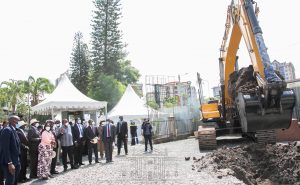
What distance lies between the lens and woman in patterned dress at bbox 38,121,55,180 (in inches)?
381

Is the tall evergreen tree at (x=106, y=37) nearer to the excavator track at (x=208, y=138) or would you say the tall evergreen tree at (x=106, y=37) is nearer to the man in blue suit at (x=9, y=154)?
the excavator track at (x=208, y=138)

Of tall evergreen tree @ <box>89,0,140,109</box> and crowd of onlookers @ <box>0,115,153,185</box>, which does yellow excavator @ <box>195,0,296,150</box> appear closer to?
crowd of onlookers @ <box>0,115,153,185</box>

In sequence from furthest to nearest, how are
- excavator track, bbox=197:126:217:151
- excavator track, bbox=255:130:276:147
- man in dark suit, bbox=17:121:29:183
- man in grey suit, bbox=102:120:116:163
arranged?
1. excavator track, bbox=197:126:217:151
2. excavator track, bbox=255:130:276:147
3. man in grey suit, bbox=102:120:116:163
4. man in dark suit, bbox=17:121:29:183

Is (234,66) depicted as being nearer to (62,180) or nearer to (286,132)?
(286,132)

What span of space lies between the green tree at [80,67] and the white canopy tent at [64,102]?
29914 mm

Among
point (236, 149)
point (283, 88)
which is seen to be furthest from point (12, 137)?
point (236, 149)

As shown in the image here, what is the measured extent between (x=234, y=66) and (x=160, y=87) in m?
18.4

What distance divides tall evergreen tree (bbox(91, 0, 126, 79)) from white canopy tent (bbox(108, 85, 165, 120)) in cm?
1954

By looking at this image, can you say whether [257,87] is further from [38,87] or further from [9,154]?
[38,87]

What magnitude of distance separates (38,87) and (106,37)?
424 inches

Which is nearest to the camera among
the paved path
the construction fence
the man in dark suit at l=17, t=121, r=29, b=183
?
the paved path

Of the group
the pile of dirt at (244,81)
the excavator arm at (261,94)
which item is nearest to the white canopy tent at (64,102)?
the pile of dirt at (244,81)

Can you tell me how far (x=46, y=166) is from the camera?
9.74 metres

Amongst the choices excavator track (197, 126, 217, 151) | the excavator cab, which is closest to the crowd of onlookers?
excavator track (197, 126, 217, 151)
